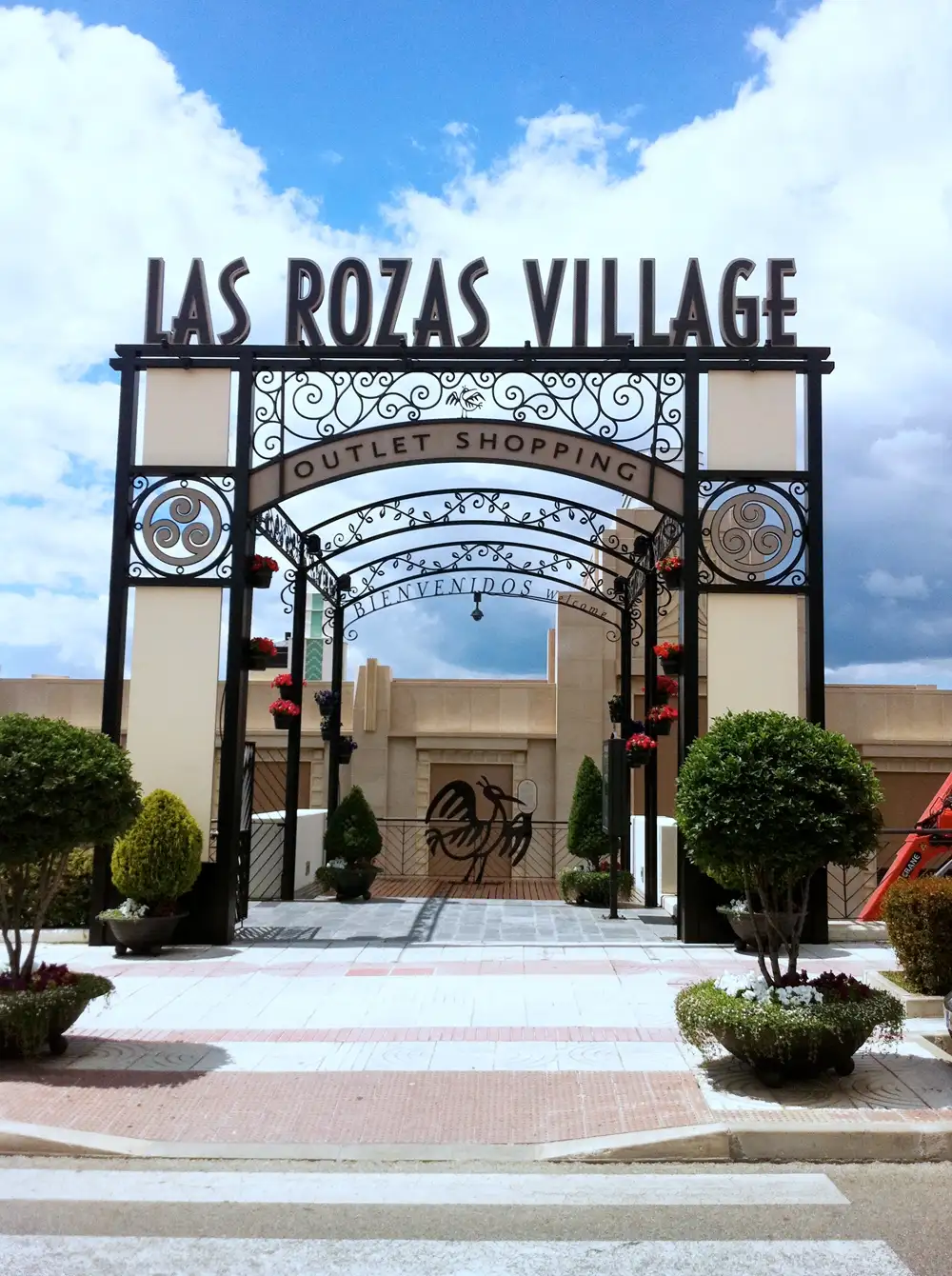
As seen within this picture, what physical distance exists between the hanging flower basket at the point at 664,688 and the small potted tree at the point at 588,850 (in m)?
2.16

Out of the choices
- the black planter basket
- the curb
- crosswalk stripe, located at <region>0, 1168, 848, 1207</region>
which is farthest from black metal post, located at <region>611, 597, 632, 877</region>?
crosswalk stripe, located at <region>0, 1168, 848, 1207</region>

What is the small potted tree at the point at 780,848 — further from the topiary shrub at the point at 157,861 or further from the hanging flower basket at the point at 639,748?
the hanging flower basket at the point at 639,748

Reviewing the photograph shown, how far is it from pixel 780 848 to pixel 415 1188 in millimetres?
2906

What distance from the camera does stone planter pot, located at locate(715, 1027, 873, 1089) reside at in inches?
262

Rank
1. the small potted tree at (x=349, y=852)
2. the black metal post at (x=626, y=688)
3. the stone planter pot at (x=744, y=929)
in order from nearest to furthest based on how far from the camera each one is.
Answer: the stone planter pot at (x=744, y=929)
the small potted tree at (x=349, y=852)
the black metal post at (x=626, y=688)

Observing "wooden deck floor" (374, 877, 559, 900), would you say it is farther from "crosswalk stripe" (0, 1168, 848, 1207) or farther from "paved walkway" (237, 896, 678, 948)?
"crosswalk stripe" (0, 1168, 848, 1207)

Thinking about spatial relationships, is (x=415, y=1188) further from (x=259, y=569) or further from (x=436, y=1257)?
(x=259, y=569)

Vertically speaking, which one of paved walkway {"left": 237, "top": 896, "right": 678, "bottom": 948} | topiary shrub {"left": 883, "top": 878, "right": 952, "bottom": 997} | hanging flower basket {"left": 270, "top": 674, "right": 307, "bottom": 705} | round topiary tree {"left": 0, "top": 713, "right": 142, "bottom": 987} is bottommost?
paved walkway {"left": 237, "top": 896, "right": 678, "bottom": 948}

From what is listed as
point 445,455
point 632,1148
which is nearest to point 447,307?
point 445,455

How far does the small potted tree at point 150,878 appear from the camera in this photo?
11430mm

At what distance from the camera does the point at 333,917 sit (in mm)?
14539

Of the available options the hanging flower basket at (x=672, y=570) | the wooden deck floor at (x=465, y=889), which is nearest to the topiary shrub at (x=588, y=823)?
the wooden deck floor at (x=465, y=889)

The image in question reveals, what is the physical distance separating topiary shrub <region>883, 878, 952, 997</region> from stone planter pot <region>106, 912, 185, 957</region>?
6.71 meters

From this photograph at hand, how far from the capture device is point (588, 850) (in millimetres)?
17578
